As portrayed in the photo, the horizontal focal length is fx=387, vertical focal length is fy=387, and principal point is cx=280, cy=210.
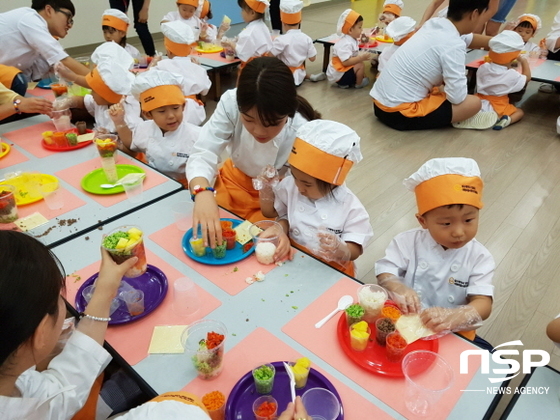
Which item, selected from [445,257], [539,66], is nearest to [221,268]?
[445,257]

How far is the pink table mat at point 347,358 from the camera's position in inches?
43.1

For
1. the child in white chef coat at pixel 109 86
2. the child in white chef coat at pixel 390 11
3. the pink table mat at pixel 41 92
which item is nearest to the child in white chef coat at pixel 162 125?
the child in white chef coat at pixel 109 86

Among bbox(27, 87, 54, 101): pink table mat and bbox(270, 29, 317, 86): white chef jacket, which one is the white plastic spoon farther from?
bbox(270, 29, 317, 86): white chef jacket

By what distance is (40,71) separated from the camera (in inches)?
152

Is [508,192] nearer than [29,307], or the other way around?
[29,307]

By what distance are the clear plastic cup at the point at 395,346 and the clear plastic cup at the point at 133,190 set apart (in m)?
1.35

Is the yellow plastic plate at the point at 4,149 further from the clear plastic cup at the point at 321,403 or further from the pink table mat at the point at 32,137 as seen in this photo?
the clear plastic cup at the point at 321,403

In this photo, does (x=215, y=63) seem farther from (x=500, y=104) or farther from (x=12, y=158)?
(x=500, y=104)

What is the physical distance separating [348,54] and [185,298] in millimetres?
4990

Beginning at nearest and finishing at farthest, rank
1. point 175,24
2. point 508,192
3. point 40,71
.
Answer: point 508,192 → point 40,71 → point 175,24

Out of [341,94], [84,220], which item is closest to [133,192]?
[84,220]

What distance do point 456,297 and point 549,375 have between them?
522 mm

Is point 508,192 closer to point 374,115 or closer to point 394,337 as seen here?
point 374,115

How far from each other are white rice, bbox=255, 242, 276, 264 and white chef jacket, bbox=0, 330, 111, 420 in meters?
0.64
